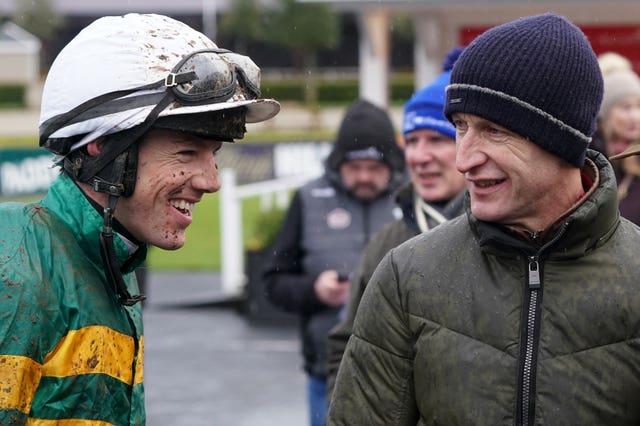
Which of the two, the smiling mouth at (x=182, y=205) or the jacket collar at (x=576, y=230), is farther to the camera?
the smiling mouth at (x=182, y=205)

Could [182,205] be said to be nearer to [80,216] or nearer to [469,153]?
[80,216]

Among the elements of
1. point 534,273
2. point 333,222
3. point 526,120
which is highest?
point 526,120

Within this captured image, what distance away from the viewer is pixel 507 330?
2590 mm

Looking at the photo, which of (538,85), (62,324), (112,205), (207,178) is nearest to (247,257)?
(207,178)

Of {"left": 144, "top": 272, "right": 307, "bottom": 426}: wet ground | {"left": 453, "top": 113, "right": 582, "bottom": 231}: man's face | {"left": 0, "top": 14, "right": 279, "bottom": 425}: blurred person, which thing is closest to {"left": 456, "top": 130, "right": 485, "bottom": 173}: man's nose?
{"left": 453, "top": 113, "right": 582, "bottom": 231}: man's face

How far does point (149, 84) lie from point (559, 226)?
1014 mm

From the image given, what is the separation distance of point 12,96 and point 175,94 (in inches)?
1828

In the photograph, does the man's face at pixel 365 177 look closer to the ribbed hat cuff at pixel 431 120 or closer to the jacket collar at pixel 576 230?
the ribbed hat cuff at pixel 431 120

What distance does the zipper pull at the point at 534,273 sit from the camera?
2596 mm

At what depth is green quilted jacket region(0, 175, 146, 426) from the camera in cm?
254

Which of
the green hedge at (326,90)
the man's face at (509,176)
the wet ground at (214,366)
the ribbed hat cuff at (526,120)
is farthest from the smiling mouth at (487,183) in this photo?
the green hedge at (326,90)

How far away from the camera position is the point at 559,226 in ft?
8.67

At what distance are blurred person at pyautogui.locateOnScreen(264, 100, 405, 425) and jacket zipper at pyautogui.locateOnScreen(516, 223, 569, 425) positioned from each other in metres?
3.08

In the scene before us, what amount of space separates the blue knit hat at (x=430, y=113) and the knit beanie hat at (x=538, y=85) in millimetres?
1642
